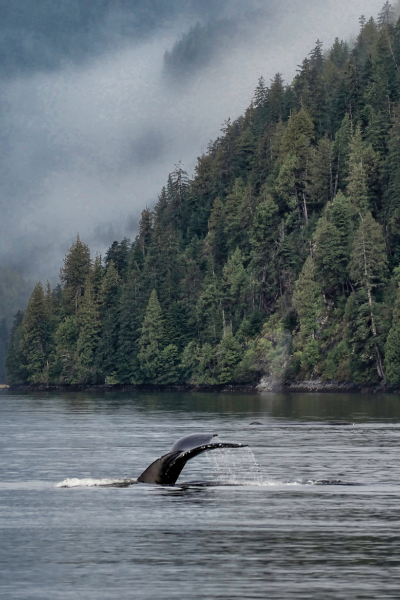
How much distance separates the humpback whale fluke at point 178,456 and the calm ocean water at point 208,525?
1.90 feet

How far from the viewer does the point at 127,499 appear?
32.0 metres

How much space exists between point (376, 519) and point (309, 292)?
138527 mm

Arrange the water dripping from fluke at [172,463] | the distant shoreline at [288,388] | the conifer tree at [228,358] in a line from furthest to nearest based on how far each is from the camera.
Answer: the conifer tree at [228,358] < the distant shoreline at [288,388] < the water dripping from fluke at [172,463]

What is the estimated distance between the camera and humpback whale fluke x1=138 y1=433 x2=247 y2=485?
99.8 ft

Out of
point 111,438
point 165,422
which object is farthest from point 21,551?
point 165,422

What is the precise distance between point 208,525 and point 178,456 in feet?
18.1

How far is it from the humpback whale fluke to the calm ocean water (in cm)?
58

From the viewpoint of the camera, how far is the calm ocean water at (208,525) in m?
20.5

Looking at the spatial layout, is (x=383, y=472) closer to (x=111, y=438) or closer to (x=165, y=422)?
(x=111, y=438)

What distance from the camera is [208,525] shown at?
26.9 meters

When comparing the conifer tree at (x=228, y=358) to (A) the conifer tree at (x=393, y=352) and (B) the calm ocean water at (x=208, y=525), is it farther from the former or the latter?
(B) the calm ocean water at (x=208, y=525)

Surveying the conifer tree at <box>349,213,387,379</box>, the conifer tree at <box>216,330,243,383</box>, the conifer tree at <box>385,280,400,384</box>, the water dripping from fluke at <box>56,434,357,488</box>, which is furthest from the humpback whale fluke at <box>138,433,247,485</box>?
the conifer tree at <box>216,330,243,383</box>

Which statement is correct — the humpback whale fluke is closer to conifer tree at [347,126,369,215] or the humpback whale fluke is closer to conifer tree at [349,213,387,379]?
conifer tree at [349,213,387,379]

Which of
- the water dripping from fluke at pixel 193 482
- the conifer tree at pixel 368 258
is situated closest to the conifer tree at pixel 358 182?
the conifer tree at pixel 368 258
